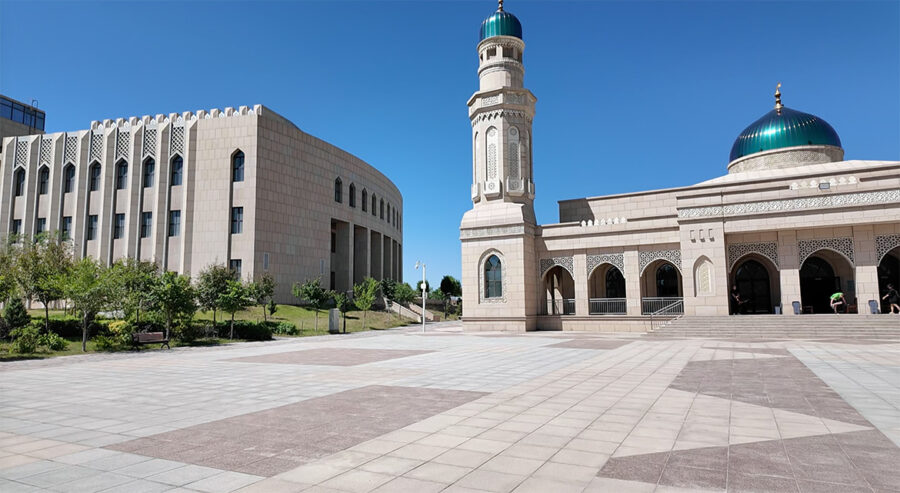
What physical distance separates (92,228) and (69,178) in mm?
4935

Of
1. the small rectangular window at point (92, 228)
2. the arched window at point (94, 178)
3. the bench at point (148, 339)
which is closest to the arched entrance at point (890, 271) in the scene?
the bench at point (148, 339)

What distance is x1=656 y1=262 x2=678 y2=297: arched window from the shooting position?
28.0 meters

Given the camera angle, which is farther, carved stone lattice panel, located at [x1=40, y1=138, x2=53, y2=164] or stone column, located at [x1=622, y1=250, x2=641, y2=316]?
carved stone lattice panel, located at [x1=40, y1=138, x2=53, y2=164]

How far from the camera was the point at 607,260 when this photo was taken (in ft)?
87.1

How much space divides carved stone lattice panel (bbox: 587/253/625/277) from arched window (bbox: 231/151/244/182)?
26391 mm

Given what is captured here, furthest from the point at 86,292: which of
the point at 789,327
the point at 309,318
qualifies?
the point at 789,327

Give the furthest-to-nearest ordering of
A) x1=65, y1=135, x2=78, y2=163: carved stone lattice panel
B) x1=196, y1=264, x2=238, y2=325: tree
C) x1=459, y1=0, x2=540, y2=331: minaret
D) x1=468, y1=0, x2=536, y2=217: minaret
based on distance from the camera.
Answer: x1=65, y1=135, x2=78, y2=163: carved stone lattice panel → x1=468, y1=0, x2=536, y2=217: minaret → x1=459, y1=0, x2=540, y2=331: minaret → x1=196, y1=264, x2=238, y2=325: tree

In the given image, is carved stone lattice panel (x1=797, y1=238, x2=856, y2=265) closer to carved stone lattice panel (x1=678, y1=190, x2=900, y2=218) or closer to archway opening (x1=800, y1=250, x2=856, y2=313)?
carved stone lattice panel (x1=678, y1=190, x2=900, y2=218)

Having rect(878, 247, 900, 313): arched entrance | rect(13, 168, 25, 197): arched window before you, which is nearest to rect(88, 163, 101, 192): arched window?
rect(13, 168, 25, 197): arched window

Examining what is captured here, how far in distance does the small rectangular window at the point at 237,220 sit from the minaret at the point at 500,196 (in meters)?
18.7

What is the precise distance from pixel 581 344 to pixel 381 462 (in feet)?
46.5

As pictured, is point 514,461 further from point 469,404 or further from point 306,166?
point 306,166

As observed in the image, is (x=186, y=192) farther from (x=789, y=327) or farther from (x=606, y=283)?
(x=789, y=327)

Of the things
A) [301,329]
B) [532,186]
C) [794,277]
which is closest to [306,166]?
[301,329]
